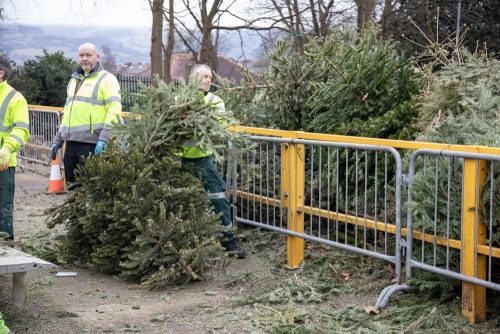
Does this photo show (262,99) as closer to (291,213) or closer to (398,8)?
(291,213)

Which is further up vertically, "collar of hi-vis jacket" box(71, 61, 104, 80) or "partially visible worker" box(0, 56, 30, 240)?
"collar of hi-vis jacket" box(71, 61, 104, 80)

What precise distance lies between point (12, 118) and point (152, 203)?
1.52 meters

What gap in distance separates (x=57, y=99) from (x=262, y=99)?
1413 centimetres

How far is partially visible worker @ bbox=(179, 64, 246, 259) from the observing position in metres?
6.34

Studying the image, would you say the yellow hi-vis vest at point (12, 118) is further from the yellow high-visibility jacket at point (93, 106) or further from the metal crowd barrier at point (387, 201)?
the metal crowd barrier at point (387, 201)

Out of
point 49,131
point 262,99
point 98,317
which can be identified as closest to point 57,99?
point 49,131

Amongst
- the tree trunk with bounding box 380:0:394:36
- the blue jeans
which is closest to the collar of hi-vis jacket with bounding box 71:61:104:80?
the blue jeans

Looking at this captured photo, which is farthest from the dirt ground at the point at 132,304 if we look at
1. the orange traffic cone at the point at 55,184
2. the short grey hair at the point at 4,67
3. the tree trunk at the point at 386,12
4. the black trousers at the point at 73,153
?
the tree trunk at the point at 386,12

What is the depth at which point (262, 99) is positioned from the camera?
8156 millimetres

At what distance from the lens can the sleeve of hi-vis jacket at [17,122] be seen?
587 centimetres

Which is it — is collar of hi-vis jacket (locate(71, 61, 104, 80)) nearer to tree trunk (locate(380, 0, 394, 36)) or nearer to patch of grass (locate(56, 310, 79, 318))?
patch of grass (locate(56, 310, 79, 318))

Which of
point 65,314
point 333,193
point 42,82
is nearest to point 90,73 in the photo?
point 333,193

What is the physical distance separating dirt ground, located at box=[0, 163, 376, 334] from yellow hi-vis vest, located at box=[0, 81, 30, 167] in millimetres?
1186

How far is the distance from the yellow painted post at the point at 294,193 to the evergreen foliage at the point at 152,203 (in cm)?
47
